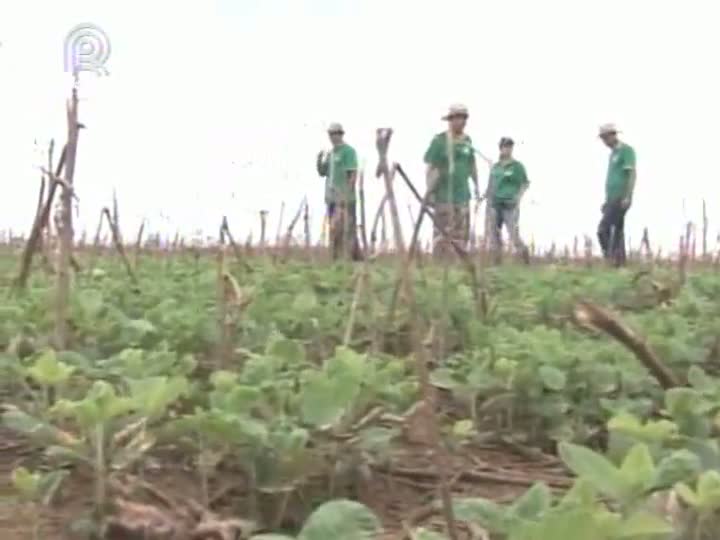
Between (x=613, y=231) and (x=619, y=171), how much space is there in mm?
624

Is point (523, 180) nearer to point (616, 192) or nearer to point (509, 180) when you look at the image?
point (509, 180)

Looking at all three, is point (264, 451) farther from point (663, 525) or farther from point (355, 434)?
point (663, 525)

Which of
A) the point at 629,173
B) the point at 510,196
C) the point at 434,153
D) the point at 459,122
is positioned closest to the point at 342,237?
the point at 434,153

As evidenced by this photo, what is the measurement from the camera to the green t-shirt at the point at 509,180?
11.9 meters

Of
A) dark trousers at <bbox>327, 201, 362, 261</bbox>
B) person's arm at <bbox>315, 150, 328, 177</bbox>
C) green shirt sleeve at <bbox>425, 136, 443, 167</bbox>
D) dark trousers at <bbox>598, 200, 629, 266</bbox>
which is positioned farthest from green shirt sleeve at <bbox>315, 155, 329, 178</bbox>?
green shirt sleeve at <bbox>425, 136, 443, 167</bbox>

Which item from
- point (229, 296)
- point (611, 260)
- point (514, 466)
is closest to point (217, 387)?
point (514, 466)

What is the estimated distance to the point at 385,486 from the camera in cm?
224

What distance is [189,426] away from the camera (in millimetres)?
1997

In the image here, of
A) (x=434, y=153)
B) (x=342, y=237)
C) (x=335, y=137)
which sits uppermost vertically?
(x=335, y=137)

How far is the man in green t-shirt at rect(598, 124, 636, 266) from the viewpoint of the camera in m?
11.8

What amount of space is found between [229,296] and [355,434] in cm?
93

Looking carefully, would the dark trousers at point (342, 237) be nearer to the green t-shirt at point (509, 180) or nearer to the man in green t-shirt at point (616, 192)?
the green t-shirt at point (509, 180)

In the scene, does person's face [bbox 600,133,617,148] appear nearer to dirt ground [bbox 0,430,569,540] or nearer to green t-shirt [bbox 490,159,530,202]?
green t-shirt [bbox 490,159,530,202]

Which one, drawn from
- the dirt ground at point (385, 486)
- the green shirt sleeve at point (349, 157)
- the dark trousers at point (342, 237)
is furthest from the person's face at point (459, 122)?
the dirt ground at point (385, 486)
